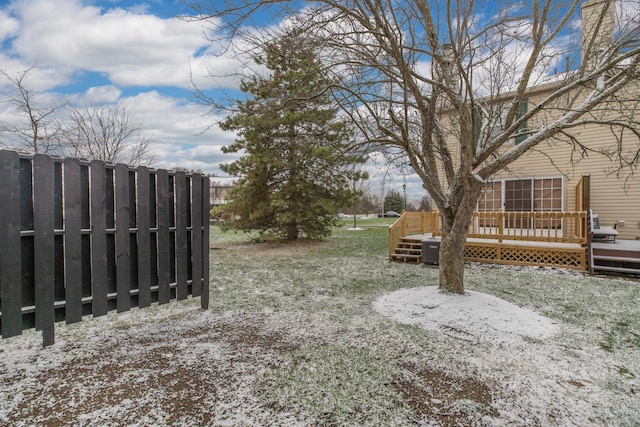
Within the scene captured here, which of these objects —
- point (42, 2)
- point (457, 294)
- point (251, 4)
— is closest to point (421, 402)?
point (457, 294)

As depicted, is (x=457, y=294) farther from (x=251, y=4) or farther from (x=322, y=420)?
(x=251, y=4)

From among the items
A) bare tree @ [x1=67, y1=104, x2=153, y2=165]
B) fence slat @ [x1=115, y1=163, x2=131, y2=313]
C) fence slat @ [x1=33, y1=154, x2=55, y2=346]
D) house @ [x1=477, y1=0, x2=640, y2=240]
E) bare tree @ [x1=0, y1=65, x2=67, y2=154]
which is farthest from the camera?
bare tree @ [x1=67, y1=104, x2=153, y2=165]

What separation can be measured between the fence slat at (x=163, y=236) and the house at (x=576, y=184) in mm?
8206

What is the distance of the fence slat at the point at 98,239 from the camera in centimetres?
335

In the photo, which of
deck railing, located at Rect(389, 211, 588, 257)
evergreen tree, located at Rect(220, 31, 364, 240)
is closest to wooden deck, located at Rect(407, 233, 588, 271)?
deck railing, located at Rect(389, 211, 588, 257)

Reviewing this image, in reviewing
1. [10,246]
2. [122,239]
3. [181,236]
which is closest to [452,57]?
[181,236]

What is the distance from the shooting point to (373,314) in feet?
14.3

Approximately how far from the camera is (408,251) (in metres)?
8.73

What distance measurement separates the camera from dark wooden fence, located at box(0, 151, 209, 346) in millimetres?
2902

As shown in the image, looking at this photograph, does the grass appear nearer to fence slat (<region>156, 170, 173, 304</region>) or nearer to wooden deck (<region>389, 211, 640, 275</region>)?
wooden deck (<region>389, 211, 640, 275</region>)

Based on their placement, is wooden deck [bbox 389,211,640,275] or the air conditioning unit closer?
wooden deck [bbox 389,211,640,275]

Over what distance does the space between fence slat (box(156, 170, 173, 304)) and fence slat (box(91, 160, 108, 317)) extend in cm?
62

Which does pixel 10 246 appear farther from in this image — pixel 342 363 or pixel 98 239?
pixel 342 363

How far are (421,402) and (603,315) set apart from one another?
359 centimetres
